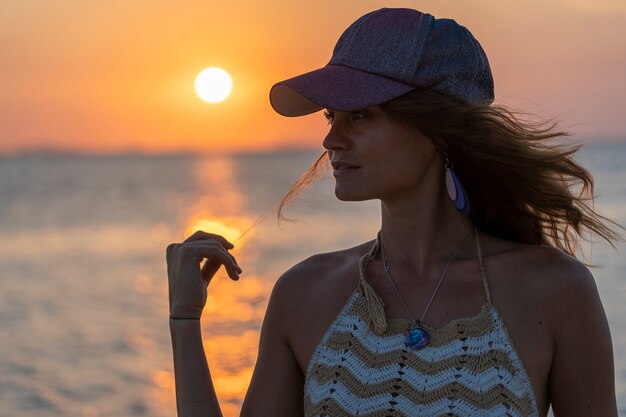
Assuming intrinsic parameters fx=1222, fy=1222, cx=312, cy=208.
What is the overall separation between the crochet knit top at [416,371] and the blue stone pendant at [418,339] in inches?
0.5

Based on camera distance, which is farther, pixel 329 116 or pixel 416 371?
pixel 329 116

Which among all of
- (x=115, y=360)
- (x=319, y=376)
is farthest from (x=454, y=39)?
(x=115, y=360)

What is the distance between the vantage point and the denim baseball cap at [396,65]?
2.94 meters

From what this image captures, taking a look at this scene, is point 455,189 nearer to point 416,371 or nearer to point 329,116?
point 329,116

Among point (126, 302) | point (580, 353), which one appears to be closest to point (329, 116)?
point (580, 353)

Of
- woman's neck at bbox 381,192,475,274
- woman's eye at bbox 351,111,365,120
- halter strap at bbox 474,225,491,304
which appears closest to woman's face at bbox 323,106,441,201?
woman's eye at bbox 351,111,365,120

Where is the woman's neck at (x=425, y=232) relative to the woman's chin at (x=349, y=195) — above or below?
below

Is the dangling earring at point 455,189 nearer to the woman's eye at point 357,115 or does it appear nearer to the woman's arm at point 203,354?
the woman's eye at point 357,115

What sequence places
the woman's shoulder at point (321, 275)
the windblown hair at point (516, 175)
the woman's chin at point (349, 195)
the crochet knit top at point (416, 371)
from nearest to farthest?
the crochet knit top at point (416, 371), the woman's chin at point (349, 195), the windblown hair at point (516, 175), the woman's shoulder at point (321, 275)

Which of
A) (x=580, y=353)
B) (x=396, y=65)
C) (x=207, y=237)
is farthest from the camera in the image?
(x=207, y=237)

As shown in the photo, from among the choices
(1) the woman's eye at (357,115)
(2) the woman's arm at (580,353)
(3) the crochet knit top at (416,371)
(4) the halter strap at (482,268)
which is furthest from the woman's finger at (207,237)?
(2) the woman's arm at (580,353)

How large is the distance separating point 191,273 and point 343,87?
628 mm

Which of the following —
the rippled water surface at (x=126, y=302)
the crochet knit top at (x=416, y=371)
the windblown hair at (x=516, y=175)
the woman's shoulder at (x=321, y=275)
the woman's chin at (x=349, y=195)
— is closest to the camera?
the crochet knit top at (x=416, y=371)

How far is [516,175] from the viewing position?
3.10 m
